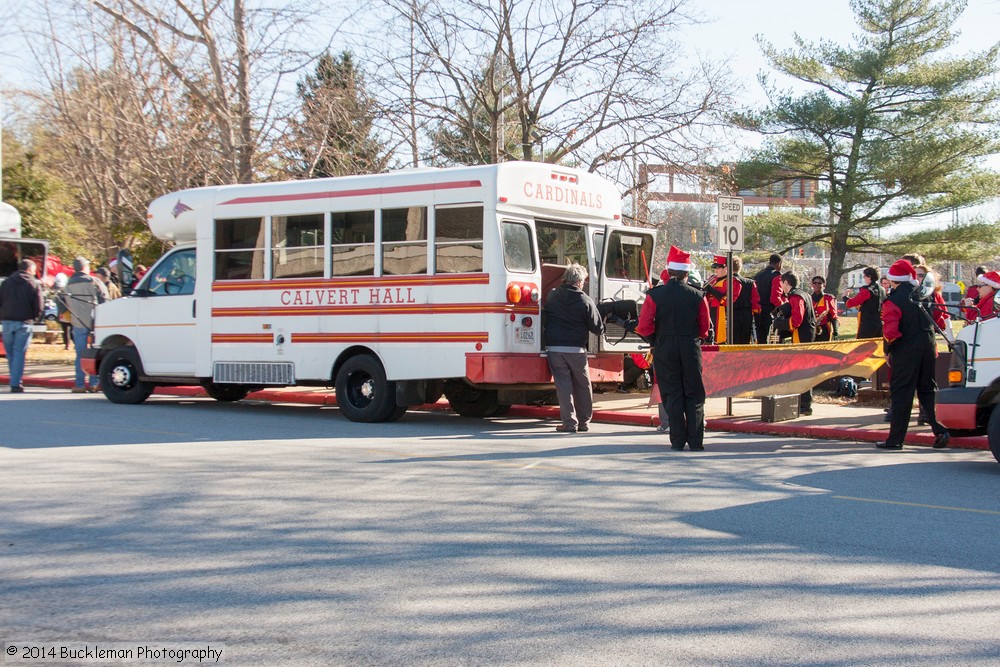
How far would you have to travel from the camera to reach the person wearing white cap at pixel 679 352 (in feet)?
34.6

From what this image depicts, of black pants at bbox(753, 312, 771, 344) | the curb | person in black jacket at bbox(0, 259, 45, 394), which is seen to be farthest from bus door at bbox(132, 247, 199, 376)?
black pants at bbox(753, 312, 771, 344)

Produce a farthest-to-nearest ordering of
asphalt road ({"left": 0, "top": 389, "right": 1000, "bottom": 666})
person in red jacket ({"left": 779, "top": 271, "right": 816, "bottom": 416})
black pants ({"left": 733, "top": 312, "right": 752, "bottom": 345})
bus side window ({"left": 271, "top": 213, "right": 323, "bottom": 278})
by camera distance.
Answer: black pants ({"left": 733, "top": 312, "right": 752, "bottom": 345}) < person in red jacket ({"left": 779, "top": 271, "right": 816, "bottom": 416}) < bus side window ({"left": 271, "top": 213, "right": 323, "bottom": 278}) < asphalt road ({"left": 0, "top": 389, "right": 1000, "bottom": 666})

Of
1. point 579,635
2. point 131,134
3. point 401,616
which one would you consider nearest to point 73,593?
point 401,616

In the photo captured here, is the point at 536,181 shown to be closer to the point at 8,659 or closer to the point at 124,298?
the point at 124,298

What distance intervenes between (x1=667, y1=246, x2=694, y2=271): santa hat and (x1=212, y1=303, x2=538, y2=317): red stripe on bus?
186 centimetres

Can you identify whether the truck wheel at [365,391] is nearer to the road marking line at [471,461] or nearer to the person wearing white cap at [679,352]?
the road marking line at [471,461]

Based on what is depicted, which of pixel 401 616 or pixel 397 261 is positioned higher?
pixel 397 261

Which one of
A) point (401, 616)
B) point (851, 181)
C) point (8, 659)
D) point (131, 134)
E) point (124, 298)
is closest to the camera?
point (8, 659)

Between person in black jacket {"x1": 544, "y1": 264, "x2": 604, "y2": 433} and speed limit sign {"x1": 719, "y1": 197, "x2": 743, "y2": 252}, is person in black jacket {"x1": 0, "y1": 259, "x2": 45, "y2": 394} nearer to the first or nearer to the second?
person in black jacket {"x1": 544, "y1": 264, "x2": 604, "y2": 433}

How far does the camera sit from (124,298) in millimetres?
15109

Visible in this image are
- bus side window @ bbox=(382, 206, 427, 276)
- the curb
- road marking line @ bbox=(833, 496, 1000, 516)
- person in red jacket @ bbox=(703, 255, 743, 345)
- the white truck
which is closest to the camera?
road marking line @ bbox=(833, 496, 1000, 516)

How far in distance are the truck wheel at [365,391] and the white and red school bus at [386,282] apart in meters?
0.02

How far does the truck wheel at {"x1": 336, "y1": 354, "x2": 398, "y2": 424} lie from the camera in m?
12.5

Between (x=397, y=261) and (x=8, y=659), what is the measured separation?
8316 mm
